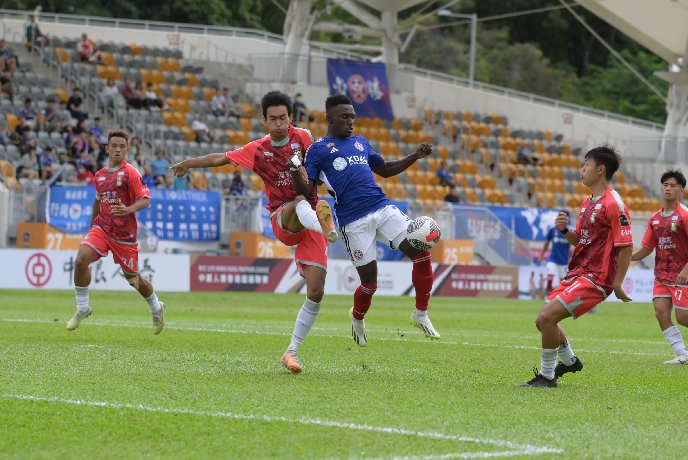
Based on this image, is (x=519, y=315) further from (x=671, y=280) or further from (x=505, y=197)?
(x=505, y=197)

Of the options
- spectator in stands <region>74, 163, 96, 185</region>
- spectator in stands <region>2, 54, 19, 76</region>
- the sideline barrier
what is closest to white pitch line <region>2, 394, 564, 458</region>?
the sideline barrier

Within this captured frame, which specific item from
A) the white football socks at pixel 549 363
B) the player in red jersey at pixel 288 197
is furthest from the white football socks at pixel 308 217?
the white football socks at pixel 549 363

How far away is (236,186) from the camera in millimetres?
34625

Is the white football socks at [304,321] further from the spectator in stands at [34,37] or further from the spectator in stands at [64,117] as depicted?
the spectator in stands at [34,37]

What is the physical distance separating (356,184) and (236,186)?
23267 millimetres

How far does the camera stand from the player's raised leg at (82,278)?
50.2 ft

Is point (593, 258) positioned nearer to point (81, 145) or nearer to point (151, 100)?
point (81, 145)

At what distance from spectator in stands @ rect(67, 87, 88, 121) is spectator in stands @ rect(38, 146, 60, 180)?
8.40 ft

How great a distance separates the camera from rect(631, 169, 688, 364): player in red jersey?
1421 centimetres

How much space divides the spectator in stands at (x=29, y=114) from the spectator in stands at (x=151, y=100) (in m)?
4.09

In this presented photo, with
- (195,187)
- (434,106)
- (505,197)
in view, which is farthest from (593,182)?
(434,106)

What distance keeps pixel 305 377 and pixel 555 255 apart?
63.5ft

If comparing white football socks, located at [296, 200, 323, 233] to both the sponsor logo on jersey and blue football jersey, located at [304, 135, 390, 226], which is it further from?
the sponsor logo on jersey

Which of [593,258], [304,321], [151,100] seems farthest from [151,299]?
[151,100]
